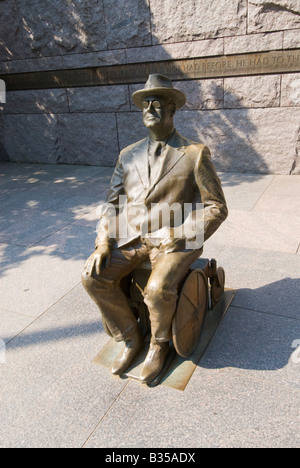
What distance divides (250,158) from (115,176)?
4.43 m

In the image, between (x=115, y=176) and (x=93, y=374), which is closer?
(x=93, y=374)

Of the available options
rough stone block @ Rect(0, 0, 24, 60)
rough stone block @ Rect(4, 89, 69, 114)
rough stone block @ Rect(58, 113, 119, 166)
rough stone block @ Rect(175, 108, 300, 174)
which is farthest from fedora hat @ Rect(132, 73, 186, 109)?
rough stone block @ Rect(0, 0, 24, 60)

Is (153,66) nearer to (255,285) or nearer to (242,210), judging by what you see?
(242,210)

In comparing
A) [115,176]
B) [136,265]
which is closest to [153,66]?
[115,176]

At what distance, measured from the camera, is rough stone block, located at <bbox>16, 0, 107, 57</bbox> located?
7.42 meters

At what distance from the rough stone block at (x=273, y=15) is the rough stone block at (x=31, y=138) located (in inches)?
171

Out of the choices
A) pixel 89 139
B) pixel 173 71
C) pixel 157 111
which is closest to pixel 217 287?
pixel 157 111

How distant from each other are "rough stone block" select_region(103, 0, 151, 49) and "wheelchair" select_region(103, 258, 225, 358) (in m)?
5.24

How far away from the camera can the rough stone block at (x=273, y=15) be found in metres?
5.99

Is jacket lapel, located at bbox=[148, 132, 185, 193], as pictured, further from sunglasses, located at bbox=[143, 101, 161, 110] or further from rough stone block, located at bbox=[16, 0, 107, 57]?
rough stone block, located at bbox=[16, 0, 107, 57]

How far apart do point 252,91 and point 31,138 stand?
4.95 m

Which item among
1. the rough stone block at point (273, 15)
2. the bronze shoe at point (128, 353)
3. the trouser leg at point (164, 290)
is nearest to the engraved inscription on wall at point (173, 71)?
the rough stone block at point (273, 15)

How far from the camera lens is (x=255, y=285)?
3.86 meters

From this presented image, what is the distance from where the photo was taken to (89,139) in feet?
27.5
